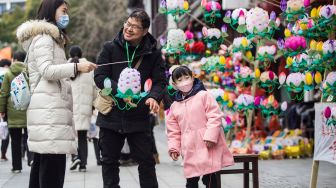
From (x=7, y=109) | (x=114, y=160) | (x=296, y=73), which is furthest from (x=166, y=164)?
(x=114, y=160)

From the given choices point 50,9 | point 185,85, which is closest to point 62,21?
point 50,9

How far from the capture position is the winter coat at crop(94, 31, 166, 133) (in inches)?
222

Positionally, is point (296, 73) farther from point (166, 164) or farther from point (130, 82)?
point (166, 164)

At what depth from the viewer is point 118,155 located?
571 cm

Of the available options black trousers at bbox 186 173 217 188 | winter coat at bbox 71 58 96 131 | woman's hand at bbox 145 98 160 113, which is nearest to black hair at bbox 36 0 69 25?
woman's hand at bbox 145 98 160 113

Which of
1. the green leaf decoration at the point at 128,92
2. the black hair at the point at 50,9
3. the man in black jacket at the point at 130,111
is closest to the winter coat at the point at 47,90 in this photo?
the black hair at the point at 50,9

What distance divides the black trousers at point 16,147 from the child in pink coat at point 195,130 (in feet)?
15.1

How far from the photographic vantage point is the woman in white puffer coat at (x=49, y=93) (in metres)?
5.61

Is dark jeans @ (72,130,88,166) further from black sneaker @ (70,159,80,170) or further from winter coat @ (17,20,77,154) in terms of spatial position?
winter coat @ (17,20,77,154)

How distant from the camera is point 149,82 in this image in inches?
219

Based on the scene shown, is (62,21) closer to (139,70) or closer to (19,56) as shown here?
(139,70)

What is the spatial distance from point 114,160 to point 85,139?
493 centimetres

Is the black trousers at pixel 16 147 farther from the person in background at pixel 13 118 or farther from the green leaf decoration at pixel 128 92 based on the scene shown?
the green leaf decoration at pixel 128 92

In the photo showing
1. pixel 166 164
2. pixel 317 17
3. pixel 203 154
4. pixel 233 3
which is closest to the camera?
pixel 203 154
